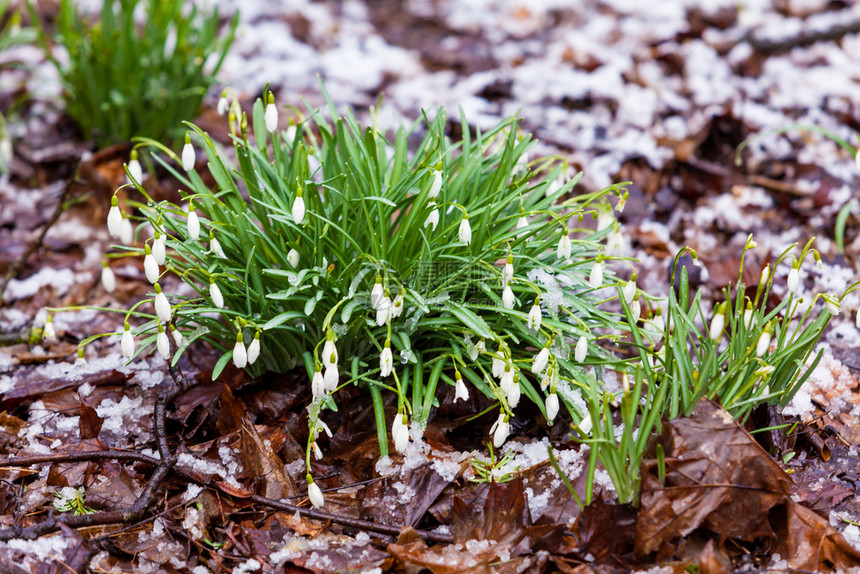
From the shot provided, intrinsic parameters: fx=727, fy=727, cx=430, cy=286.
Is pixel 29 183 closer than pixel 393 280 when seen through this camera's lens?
No

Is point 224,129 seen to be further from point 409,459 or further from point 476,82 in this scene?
point 409,459

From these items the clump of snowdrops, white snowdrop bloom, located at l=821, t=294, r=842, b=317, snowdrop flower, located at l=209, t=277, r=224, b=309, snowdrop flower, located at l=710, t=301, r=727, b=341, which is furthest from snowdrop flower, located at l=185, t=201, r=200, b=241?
white snowdrop bloom, located at l=821, t=294, r=842, b=317

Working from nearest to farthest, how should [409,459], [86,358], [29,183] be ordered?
[409,459], [86,358], [29,183]

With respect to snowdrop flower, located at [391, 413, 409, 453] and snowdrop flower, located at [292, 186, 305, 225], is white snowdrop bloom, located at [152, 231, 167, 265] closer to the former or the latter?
snowdrop flower, located at [292, 186, 305, 225]

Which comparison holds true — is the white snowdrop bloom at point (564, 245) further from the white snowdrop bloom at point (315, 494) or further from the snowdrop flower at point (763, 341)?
the white snowdrop bloom at point (315, 494)

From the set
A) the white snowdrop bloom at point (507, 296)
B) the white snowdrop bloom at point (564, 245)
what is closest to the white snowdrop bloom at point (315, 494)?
the white snowdrop bloom at point (507, 296)

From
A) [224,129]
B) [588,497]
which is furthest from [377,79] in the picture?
[588,497]

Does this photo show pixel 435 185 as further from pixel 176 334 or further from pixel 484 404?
pixel 176 334

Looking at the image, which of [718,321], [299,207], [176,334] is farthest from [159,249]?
[718,321]

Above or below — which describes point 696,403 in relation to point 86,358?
above
